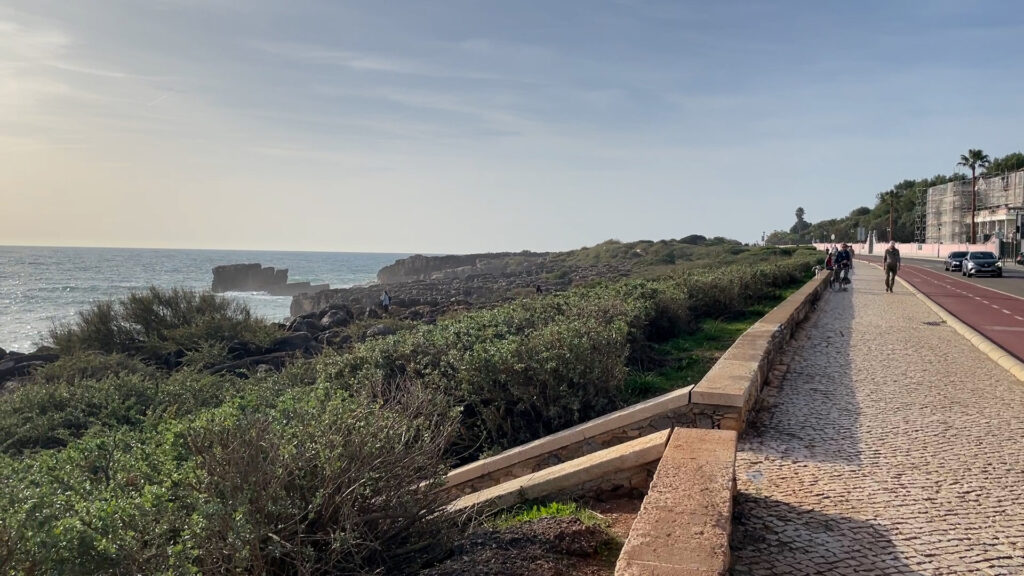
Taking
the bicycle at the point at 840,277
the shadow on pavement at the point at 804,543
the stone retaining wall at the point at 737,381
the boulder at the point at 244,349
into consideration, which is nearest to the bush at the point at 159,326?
the boulder at the point at 244,349

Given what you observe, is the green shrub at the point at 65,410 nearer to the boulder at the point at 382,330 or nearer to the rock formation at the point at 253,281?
the boulder at the point at 382,330

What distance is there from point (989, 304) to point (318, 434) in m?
21.3

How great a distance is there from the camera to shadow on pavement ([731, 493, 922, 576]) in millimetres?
3662

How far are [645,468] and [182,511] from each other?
2.82 metres

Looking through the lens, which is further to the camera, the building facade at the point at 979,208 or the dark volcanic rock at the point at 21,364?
the building facade at the point at 979,208

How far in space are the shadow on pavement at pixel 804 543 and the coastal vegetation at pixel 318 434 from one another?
1.53m

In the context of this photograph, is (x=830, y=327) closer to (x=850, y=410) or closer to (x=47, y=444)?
(x=850, y=410)

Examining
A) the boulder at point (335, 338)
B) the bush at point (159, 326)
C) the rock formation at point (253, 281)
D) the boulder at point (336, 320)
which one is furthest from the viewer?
the rock formation at point (253, 281)

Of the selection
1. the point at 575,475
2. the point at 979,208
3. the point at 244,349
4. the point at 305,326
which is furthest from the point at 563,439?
the point at 979,208

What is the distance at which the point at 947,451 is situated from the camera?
18.5 feet

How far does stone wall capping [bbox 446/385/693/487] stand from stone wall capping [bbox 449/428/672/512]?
2.28 ft

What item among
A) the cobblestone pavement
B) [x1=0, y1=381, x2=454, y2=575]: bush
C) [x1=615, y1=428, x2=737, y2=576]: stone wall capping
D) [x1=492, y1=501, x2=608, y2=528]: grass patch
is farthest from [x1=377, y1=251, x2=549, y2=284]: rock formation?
[x1=0, y1=381, x2=454, y2=575]: bush

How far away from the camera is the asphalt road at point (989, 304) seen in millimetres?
13045

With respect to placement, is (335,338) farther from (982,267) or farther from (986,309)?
(982,267)
